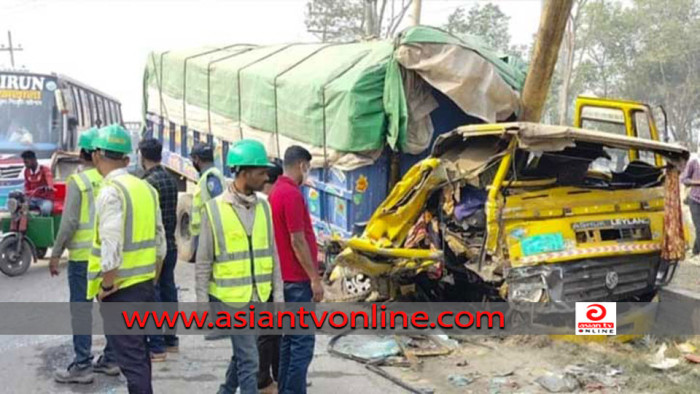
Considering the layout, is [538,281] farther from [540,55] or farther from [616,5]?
[616,5]

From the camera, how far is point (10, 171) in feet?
38.4

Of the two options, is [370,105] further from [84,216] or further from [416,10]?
[416,10]

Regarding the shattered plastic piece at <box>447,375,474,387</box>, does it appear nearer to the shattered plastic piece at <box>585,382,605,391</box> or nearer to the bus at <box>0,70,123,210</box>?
the shattered plastic piece at <box>585,382,605,391</box>

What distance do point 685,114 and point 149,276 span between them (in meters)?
27.9

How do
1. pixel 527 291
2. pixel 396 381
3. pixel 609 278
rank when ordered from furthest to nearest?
pixel 609 278 < pixel 527 291 < pixel 396 381

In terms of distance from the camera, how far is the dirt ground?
5174 millimetres

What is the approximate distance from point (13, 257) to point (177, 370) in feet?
14.4


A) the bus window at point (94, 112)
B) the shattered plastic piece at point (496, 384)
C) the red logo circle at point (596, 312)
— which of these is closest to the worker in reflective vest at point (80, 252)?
the shattered plastic piece at point (496, 384)

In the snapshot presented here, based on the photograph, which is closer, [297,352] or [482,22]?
[297,352]

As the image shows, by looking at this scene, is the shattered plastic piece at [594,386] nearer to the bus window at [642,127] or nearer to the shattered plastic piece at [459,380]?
the shattered plastic piece at [459,380]

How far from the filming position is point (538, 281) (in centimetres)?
557

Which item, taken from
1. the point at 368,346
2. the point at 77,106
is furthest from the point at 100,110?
the point at 368,346

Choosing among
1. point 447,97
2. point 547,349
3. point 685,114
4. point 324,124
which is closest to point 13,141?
point 324,124

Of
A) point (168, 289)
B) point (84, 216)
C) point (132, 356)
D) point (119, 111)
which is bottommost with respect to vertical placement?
point (119, 111)
